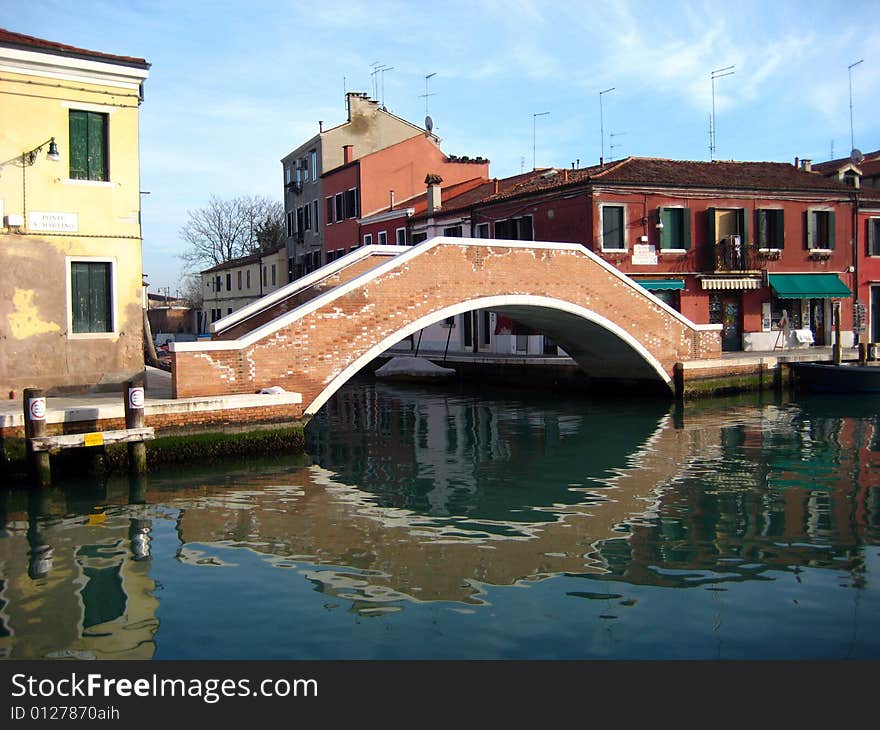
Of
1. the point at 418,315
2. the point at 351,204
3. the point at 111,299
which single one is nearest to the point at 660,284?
the point at 418,315

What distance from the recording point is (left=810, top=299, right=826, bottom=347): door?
2497 centimetres

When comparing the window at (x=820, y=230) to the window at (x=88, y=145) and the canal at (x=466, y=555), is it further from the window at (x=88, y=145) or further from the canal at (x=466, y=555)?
the window at (x=88, y=145)

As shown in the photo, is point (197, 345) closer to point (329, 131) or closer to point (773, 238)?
point (773, 238)

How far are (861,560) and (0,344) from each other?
36.9 feet

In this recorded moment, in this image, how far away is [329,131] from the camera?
33.7m

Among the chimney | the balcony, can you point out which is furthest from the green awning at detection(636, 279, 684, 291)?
the chimney

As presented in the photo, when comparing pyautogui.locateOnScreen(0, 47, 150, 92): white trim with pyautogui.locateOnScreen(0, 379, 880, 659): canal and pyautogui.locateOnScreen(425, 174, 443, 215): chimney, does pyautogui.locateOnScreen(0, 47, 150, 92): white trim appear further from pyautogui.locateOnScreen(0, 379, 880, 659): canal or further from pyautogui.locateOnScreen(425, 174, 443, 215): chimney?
pyautogui.locateOnScreen(425, 174, 443, 215): chimney

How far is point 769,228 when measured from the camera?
941 inches

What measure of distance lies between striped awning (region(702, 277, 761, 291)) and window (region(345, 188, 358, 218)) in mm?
13570

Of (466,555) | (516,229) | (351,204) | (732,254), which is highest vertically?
(351,204)

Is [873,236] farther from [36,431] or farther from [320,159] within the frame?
[36,431]

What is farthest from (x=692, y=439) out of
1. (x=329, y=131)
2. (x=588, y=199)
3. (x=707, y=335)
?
(x=329, y=131)

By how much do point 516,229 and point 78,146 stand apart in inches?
532

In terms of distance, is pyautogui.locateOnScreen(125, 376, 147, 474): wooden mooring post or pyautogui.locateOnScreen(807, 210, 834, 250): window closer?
pyautogui.locateOnScreen(125, 376, 147, 474): wooden mooring post
